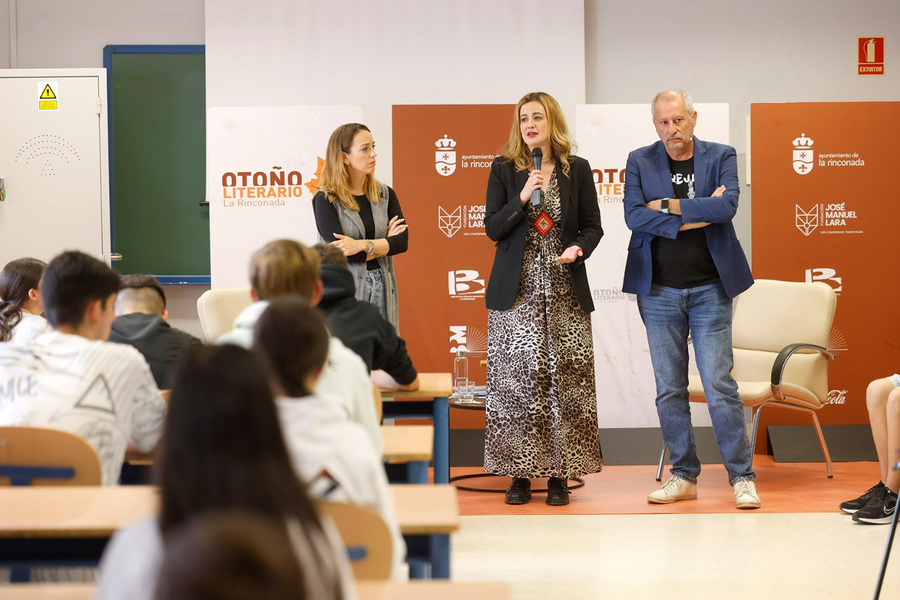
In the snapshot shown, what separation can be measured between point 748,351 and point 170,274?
160 inches

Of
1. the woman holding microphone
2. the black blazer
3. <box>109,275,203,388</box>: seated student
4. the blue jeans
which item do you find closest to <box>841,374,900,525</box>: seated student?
the blue jeans

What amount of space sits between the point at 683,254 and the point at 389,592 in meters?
3.46

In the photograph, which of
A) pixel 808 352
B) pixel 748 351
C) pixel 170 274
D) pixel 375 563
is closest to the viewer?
pixel 375 563

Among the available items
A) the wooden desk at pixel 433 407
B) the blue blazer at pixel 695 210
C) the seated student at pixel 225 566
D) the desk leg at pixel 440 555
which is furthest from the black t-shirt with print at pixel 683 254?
the seated student at pixel 225 566

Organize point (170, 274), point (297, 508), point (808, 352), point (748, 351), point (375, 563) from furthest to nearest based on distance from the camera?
point (170, 274) < point (748, 351) < point (808, 352) < point (375, 563) < point (297, 508)

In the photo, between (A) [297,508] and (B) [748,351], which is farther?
(B) [748,351]

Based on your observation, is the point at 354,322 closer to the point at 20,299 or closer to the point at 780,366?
the point at 20,299

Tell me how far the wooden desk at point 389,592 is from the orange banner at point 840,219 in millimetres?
5259

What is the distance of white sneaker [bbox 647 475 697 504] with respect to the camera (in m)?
4.71

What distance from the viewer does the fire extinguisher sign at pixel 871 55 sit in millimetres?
6934

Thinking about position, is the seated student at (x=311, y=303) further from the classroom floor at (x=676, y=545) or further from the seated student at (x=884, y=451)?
the seated student at (x=884, y=451)

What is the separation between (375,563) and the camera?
1578 mm

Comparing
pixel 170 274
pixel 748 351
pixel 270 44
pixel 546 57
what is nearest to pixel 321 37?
pixel 270 44

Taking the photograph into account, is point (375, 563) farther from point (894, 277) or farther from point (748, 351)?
point (894, 277)
